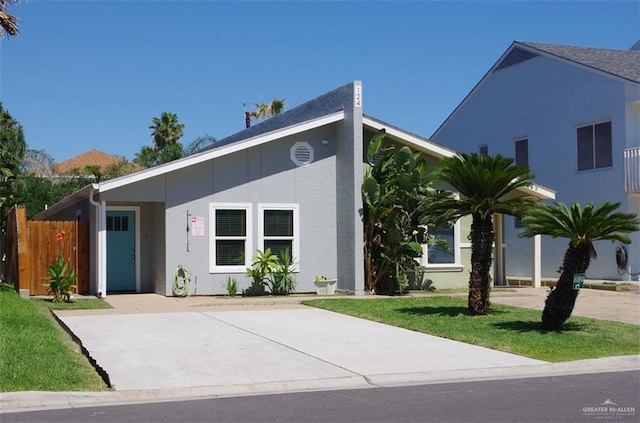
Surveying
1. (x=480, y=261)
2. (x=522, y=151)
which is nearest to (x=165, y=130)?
(x=522, y=151)

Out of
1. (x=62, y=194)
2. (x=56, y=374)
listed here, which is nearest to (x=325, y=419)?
(x=56, y=374)

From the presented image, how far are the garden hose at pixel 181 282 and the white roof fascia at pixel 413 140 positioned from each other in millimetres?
5954

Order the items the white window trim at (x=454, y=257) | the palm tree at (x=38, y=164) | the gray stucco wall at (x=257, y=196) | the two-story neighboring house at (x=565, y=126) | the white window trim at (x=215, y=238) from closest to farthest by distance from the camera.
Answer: the gray stucco wall at (x=257, y=196) → the white window trim at (x=215, y=238) → the white window trim at (x=454, y=257) → the two-story neighboring house at (x=565, y=126) → the palm tree at (x=38, y=164)

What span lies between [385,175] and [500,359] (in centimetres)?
972

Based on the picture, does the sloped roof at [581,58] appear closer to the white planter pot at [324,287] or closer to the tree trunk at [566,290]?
the white planter pot at [324,287]

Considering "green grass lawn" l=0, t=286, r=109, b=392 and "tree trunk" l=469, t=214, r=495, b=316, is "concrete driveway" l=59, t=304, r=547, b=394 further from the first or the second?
"tree trunk" l=469, t=214, r=495, b=316

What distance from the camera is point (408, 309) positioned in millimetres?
16312

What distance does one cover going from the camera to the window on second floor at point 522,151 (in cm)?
3000

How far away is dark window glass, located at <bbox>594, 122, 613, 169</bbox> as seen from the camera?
25.9 meters

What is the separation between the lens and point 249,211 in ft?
65.8

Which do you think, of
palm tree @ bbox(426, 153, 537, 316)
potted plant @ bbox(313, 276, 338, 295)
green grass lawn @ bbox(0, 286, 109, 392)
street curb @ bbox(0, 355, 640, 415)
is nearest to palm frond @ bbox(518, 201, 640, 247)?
palm tree @ bbox(426, 153, 537, 316)

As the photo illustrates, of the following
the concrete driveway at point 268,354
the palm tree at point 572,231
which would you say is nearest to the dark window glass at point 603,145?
the palm tree at point 572,231

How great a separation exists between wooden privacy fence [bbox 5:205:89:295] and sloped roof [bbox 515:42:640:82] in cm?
1719

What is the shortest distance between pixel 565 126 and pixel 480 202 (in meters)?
14.8
